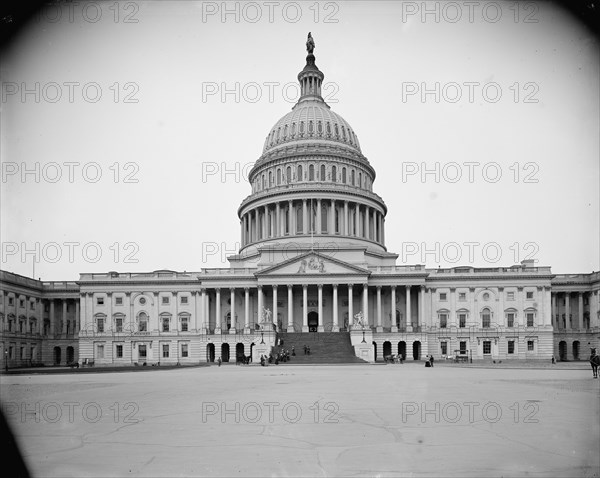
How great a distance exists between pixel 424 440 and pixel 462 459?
6.49 ft

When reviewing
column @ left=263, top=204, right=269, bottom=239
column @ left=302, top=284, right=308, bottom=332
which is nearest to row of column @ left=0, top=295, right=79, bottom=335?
column @ left=263, top=204, right=269, bottom=239

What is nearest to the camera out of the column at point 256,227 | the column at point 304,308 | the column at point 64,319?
the column at point 304,308

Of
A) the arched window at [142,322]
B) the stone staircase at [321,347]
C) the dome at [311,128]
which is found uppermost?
the dome at [311,128]

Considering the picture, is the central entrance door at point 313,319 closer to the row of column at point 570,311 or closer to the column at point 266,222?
the column at point 266,222

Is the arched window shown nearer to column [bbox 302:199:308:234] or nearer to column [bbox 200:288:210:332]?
column [bbox 200:288:210:332]

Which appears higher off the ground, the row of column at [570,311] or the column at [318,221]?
the column at [318,221]

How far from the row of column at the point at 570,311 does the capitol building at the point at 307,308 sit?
16 centimetres

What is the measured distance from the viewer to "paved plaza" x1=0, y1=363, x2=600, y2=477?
10.4 meters

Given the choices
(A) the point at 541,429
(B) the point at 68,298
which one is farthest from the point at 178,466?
(B) the point at 68,298

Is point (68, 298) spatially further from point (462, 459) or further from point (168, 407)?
point (462, 459)

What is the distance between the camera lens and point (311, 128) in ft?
365

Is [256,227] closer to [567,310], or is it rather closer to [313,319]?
[313,319]

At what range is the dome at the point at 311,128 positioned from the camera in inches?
4358

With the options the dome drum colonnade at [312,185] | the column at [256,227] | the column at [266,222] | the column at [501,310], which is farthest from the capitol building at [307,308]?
the column at [256,227]
